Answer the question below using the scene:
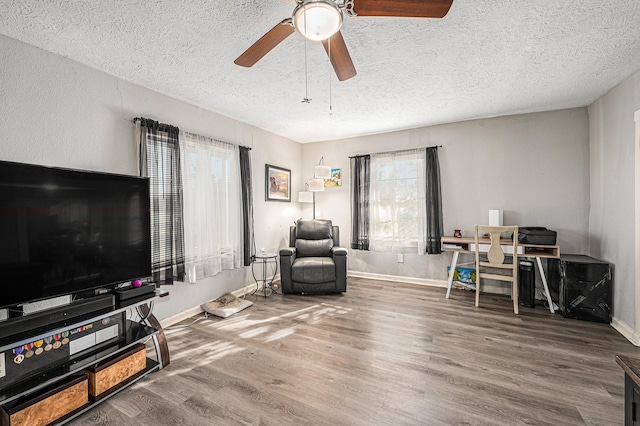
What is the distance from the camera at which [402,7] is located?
130 cm

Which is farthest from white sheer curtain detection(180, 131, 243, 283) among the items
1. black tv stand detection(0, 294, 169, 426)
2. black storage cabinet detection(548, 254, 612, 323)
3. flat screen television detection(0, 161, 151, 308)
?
black storage cabinet detection(548, 254, 612, 323)

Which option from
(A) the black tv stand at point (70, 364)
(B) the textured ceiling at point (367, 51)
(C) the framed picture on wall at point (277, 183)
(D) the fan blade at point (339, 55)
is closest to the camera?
(A) the black tv stand at point (70, 364)

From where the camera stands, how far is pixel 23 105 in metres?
1.99

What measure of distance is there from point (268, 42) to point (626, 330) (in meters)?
4.00

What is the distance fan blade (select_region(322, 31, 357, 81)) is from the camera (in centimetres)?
158

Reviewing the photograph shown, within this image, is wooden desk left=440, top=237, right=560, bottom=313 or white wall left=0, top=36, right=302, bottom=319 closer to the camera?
white wall left=0, top=36, right=302, bottom=319

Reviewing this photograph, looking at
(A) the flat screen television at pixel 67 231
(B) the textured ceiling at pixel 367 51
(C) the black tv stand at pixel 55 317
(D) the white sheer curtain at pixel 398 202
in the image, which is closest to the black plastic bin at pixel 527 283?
(D) the white sheer curtain at pixel 398 202

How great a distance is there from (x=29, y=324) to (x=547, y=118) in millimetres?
5485

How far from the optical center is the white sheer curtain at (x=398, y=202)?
4312 millimetres

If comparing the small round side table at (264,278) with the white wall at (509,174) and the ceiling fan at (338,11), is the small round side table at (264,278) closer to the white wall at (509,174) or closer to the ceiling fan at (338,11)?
the white wall at (509,174)

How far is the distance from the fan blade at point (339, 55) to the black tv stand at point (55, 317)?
2231 mm

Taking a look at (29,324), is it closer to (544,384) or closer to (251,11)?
(251,11)

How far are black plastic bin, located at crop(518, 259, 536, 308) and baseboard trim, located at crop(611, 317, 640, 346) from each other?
690 millimetres

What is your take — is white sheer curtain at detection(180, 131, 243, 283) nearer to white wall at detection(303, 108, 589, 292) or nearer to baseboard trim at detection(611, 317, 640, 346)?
white wall at detection(303, 108, 589, 292)
